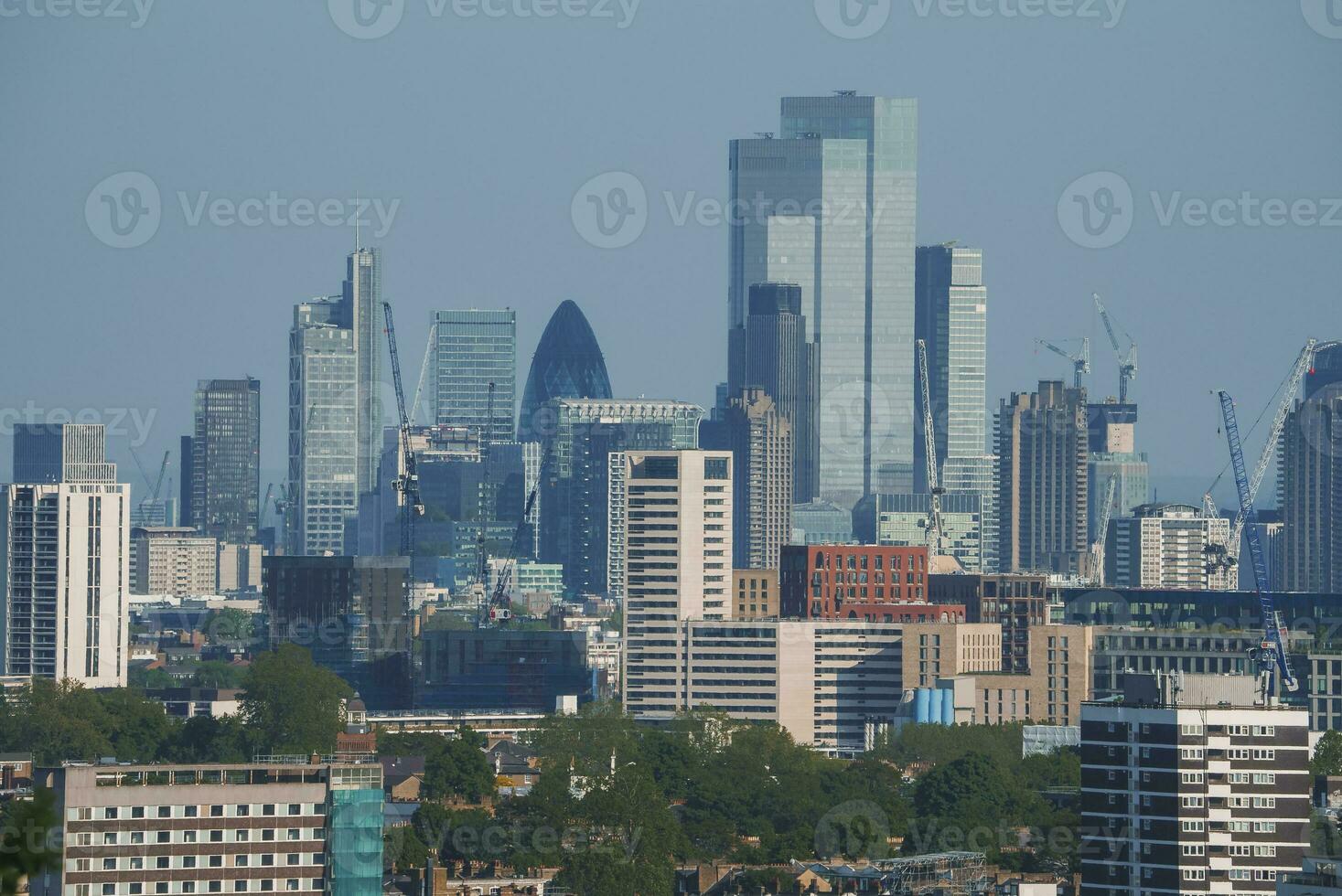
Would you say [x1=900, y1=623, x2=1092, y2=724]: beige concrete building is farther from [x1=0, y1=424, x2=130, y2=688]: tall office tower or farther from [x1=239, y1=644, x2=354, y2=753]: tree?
[x1=0, y1=424, x2=130, y2=688]: tall office tower

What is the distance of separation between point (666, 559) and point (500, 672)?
20.8 metres

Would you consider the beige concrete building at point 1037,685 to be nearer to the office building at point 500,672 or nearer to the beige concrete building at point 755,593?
the beige concrete building at point 755,593

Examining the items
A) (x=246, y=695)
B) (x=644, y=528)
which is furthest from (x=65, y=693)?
(x=644, y=528)

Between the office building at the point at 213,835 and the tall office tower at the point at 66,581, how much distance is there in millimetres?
102173

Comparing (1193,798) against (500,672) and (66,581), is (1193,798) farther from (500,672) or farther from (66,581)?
(500,672)

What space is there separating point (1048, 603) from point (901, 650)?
24231 mm

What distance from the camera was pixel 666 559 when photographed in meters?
178

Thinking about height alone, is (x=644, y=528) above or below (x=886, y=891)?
above

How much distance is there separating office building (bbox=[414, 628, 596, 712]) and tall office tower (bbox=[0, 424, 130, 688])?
18228 millimetres

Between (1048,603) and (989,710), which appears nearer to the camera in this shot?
(989,710)

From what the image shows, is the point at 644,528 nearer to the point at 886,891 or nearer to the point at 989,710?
the point at 989,710

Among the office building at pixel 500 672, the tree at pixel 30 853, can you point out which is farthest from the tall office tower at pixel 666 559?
the tree at pixel 30 853

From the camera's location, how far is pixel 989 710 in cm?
16338

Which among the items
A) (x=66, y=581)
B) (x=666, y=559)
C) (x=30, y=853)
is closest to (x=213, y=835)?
(x=30, y=853)
